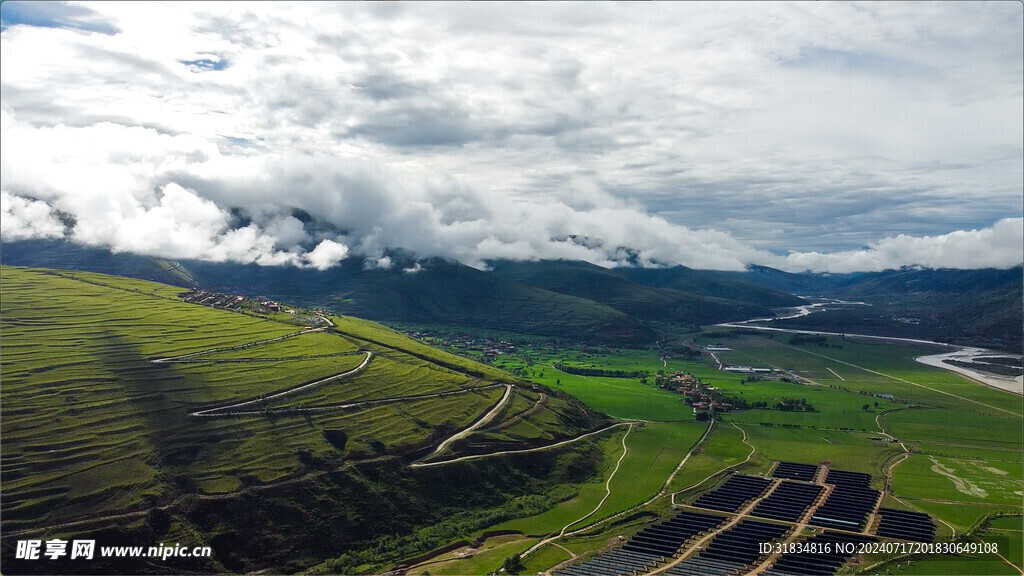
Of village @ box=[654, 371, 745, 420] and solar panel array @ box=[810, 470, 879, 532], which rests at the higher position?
village @ box=[654, 371, 745, 420]

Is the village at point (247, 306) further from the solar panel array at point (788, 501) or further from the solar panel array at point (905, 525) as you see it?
the solar panel array at point (905, 525)

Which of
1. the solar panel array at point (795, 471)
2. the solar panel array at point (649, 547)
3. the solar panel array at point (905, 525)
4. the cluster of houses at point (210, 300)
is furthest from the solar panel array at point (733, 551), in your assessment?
the cluster of houses at point (210, 300)

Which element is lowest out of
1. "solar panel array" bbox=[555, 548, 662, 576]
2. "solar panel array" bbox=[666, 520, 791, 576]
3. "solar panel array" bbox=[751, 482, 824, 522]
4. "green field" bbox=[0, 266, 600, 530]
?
"solar panel array" bbox=[555, 548, 662, 576]

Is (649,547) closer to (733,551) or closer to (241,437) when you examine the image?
(733,551)

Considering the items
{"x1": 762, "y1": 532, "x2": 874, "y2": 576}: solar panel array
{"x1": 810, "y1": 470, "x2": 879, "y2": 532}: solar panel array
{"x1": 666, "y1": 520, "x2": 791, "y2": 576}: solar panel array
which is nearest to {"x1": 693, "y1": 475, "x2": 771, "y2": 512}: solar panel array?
{"x1": 666, "y1": 520, "x2": 791, "y2": 576}: solar panel array

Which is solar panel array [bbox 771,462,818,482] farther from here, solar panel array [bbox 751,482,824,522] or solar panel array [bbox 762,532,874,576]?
solar panel array [bbox 762,532,874,576]

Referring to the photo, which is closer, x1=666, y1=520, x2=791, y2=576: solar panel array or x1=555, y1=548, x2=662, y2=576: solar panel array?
x1=555, y1=548, x2=662, y2=576: solar panel array

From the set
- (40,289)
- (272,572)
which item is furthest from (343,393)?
(40,289)
